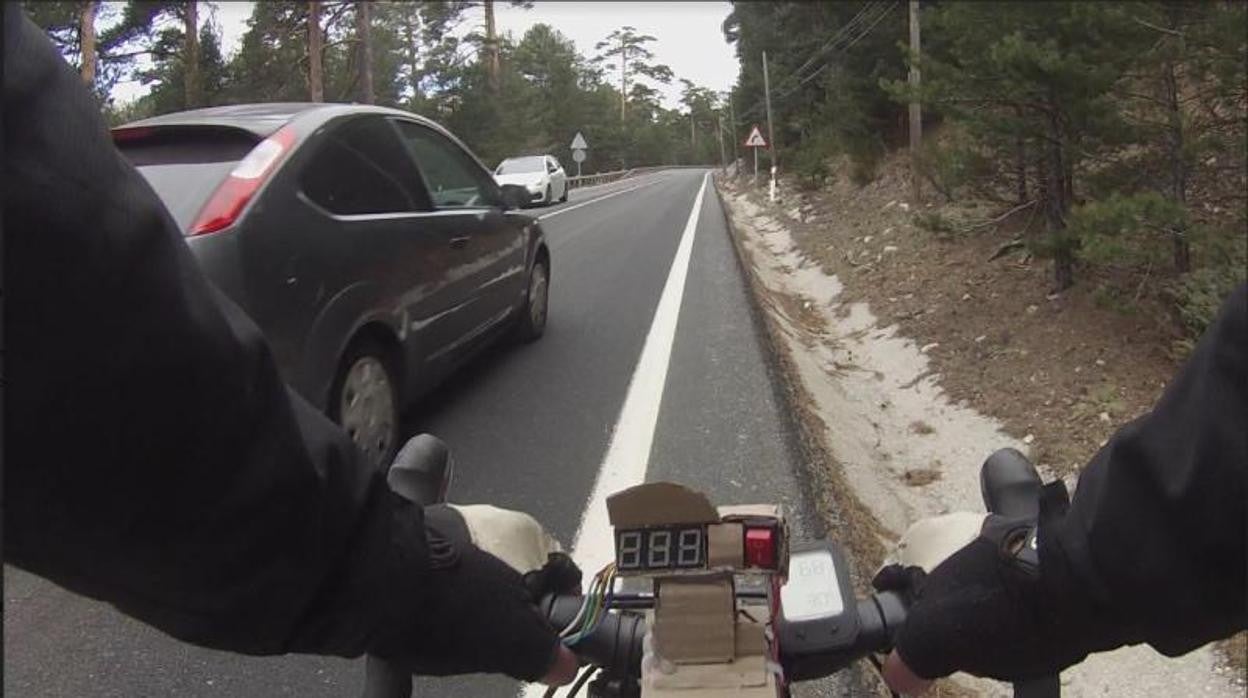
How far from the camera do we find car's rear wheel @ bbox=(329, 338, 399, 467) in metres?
4.02

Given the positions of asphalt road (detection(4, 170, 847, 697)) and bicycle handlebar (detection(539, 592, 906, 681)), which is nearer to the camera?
bicycle handlebar (detection(539, 592, 906, 681))

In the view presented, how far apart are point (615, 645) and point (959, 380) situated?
261 inches

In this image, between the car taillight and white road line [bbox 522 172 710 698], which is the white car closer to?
white road line [bbox 522 172 710 698]

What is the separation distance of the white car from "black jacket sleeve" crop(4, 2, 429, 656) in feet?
72.0

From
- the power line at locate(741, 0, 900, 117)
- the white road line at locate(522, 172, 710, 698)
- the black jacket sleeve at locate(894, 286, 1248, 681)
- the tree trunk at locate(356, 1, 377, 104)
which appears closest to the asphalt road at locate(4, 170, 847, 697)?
the white road line at locate(522, 172, 710, 698)

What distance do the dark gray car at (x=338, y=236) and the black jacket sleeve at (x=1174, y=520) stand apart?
2.54 meters

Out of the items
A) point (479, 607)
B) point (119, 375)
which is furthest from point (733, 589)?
point (119, 375)

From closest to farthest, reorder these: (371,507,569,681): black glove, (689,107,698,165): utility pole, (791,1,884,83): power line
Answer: (371,507,569,681): black glove → (791,1,884,83): power line → (689,107,698,165): utility pole

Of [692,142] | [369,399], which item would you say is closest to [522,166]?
[369,399]

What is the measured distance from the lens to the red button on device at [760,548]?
1.36 metres

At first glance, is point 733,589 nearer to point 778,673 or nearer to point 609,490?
point 778,673

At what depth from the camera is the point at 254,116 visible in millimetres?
4102

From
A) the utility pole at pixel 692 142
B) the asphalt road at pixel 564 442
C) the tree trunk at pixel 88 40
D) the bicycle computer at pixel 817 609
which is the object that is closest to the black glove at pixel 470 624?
the bicycle computer at pixel 817 609

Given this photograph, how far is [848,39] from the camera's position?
25.1 meters
